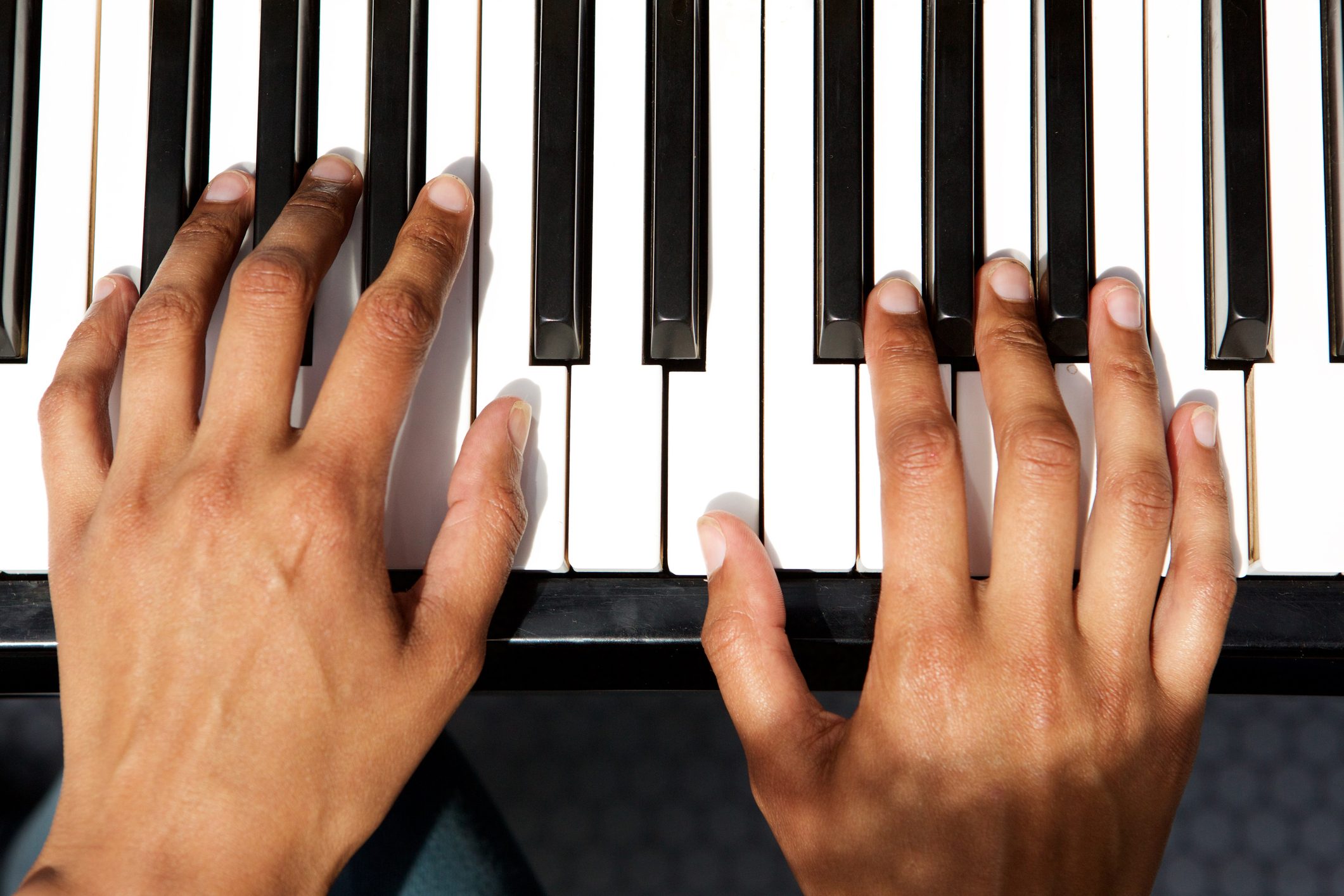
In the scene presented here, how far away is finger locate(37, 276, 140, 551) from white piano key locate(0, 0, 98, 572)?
0.10 feet

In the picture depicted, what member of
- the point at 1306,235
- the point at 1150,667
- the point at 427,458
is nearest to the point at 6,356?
the point at 427,458

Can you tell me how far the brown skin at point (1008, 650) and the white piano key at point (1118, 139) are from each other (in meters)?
0.04

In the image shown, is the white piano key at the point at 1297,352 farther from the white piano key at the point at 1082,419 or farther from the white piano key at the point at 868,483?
the white piano key at the point at 868,483

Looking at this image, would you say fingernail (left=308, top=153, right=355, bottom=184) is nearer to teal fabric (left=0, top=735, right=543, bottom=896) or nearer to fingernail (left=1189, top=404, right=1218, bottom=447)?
teal fabric (left=0, top=735, right=543, bottom=896)

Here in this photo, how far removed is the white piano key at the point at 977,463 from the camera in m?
0.71

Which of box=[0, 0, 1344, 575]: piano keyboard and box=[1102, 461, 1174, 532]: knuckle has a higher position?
box=[0, 0, 1344, 575]: piano keyboard

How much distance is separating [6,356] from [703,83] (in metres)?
0.62

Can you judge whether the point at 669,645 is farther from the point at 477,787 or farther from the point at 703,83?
the point at 703,83

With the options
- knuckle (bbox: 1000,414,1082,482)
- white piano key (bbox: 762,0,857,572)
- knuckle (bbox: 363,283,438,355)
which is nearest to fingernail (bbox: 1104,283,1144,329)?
knuckle (bbox: 1000,414,1082,482)

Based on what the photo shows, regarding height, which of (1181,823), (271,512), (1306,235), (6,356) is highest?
(1306,235)

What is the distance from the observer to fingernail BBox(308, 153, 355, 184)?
2.27 feet

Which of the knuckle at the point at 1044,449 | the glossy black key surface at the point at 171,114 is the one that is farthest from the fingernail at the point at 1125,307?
the glossy black key surface at the point at 171,114

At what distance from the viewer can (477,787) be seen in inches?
35.6

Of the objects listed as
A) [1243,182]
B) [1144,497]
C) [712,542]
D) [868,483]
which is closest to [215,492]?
[712,542]
